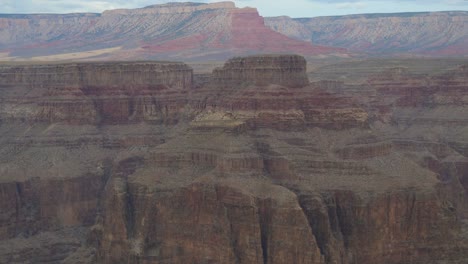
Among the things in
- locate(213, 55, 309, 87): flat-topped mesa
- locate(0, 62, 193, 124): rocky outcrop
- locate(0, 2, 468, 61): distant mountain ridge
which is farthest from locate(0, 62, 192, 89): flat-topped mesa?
locate(0, 2, 468, 61): distant mountain ridge

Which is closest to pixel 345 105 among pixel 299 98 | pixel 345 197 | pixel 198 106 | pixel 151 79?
pixel 299 98

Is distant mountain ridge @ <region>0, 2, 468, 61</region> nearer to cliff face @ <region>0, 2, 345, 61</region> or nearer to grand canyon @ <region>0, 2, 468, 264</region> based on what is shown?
cliff face @ <region>0, 2, 345, 61</region>

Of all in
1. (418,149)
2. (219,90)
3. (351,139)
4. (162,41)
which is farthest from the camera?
(162,41)

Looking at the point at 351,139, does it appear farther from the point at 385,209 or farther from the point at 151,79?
the point at 151,79

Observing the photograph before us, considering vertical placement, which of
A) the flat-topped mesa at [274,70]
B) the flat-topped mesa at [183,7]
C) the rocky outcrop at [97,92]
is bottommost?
the flat-topped mesa at [183,7]

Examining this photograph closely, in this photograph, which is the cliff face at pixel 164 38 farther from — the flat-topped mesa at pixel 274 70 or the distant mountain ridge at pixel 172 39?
the flat-topped mesa at pixel 274 70

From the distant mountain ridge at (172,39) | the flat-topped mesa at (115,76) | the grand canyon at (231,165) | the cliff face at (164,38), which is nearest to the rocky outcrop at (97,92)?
the flat-topped mesa at (115,76)
